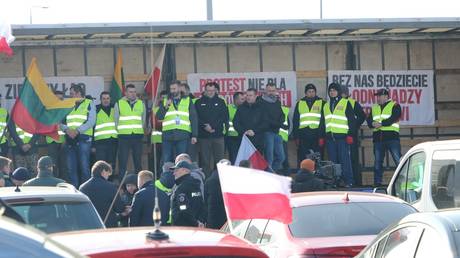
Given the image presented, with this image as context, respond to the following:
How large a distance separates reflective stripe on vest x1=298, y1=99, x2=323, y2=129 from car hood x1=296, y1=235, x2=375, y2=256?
36.4 ft

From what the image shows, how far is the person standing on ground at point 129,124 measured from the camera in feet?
67.3

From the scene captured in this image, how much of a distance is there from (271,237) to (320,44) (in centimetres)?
1188

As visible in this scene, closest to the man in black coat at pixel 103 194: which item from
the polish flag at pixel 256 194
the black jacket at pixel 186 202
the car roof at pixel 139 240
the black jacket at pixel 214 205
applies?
the black jacket at pixel 186 202

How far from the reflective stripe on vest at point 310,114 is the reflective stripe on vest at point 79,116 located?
13.5 ft

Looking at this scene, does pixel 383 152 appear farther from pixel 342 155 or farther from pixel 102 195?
pixel 102 195

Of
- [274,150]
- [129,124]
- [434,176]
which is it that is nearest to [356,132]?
[274,150]

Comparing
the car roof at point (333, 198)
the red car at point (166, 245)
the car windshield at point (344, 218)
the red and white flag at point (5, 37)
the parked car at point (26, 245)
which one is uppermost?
the red and white flag at point (5, 37)

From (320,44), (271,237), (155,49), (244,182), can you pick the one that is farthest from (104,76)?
(244,182)

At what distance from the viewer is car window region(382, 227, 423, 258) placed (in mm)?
8016

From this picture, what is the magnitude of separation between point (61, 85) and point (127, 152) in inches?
75.4

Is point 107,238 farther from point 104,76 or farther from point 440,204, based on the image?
point 104,76

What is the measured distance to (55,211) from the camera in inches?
414

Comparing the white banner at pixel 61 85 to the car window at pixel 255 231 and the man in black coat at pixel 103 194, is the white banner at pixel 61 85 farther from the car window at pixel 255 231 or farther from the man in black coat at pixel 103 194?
the car window at pixel 255 231

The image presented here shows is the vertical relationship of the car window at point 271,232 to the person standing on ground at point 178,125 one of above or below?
below
